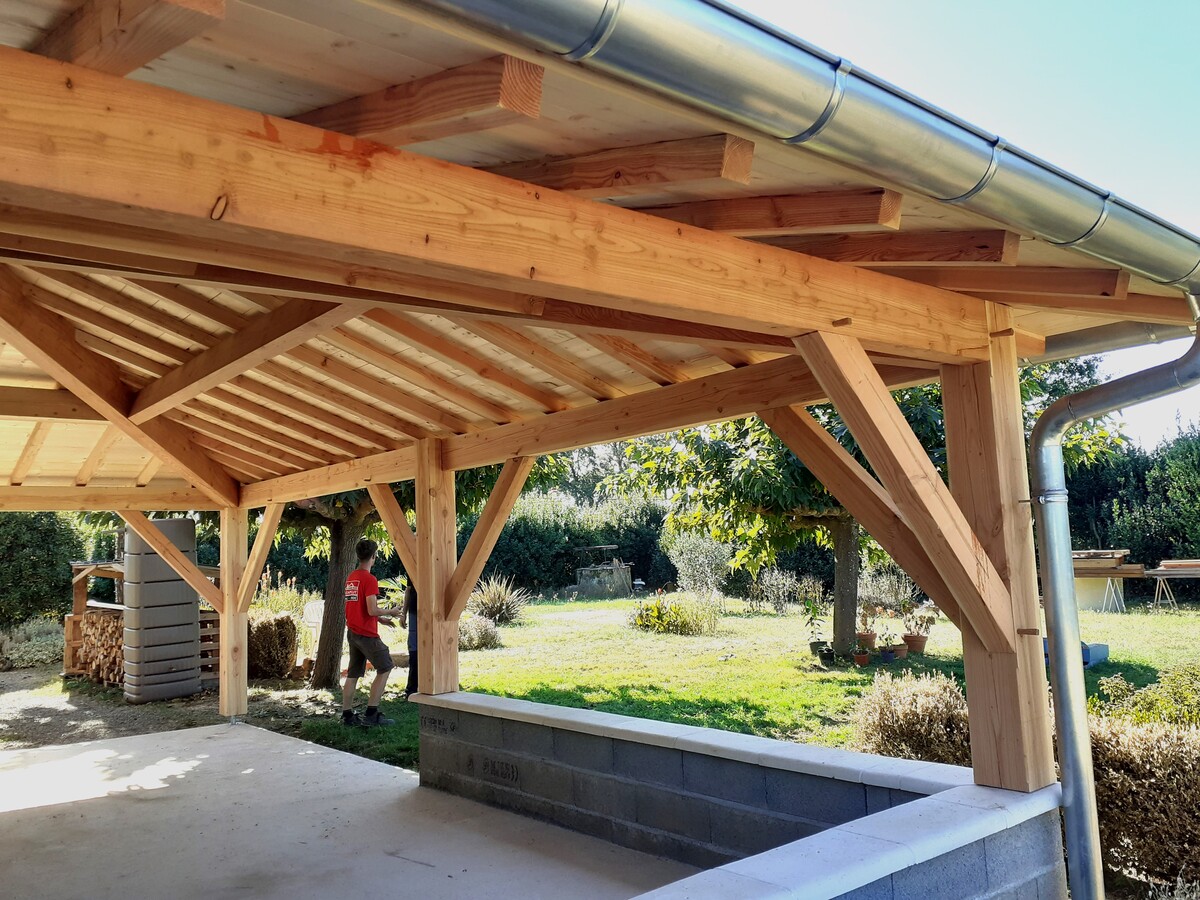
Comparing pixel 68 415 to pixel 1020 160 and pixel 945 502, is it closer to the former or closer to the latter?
pixel 945 502

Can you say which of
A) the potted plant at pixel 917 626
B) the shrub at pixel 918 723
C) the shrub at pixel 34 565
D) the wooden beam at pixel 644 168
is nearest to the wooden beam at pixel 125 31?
the wooden beam at pixel 644 168

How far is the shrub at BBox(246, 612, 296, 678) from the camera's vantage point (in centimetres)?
1073

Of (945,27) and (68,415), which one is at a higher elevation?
(945,27)

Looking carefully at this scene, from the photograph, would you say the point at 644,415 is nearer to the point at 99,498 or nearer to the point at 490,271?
the point at 490,271

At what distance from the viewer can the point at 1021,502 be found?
3287mm

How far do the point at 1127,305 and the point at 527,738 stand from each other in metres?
3.59

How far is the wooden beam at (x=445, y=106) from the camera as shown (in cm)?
171

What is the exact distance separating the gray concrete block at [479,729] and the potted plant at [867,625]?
504cm

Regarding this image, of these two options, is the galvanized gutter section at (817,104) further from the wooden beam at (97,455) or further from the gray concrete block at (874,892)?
the wooden beam at (97,455)

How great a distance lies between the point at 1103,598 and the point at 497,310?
1407cm

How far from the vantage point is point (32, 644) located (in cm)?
1402

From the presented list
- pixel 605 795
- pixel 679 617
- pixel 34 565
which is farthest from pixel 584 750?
pixel 34 565

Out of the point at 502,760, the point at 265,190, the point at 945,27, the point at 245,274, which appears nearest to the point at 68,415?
the point at 502,760

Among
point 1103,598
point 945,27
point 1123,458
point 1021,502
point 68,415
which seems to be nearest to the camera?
point 1021,502
